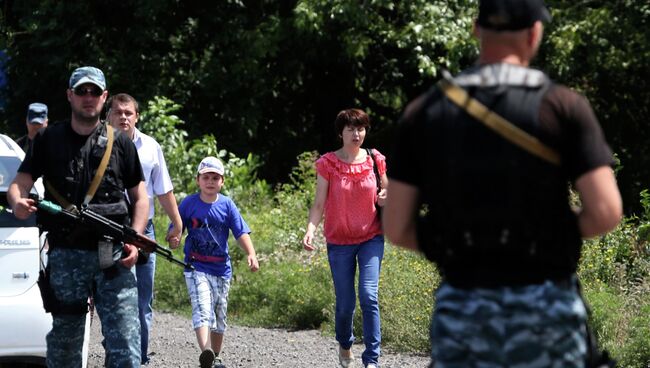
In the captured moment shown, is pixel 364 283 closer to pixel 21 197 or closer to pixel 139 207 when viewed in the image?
pixel 139 207

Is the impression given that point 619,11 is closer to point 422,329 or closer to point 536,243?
point 422,329

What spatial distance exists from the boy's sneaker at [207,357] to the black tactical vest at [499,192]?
18.9ft

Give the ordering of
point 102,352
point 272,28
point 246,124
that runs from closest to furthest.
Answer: point 102,352 → point 272,28 → point 246,124

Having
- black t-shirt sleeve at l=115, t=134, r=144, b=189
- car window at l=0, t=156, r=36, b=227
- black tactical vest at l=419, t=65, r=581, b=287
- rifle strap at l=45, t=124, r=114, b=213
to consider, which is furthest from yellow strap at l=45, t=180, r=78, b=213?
black tactical vest at l=419, t=65, r=581, b=287

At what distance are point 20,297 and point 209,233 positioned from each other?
1.97 meters

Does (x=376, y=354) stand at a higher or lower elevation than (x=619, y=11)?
lower

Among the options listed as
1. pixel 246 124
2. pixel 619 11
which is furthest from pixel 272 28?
pixel 619 11

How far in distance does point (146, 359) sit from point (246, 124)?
44.3ft

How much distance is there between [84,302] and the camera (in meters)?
6.58

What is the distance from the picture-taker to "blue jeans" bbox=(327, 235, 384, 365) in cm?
905

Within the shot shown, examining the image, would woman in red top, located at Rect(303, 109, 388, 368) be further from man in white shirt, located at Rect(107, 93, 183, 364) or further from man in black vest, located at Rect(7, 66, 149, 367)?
man in black vest, located at Rect(7, 66, 149, 367)

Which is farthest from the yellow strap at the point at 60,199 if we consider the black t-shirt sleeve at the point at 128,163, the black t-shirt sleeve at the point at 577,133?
the black t-shirt sleeve at the point at 577,133

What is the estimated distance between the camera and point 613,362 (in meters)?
3.97

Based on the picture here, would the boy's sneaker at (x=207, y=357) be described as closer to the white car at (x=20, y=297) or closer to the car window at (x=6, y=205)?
the white car at (x=20, y=297)
